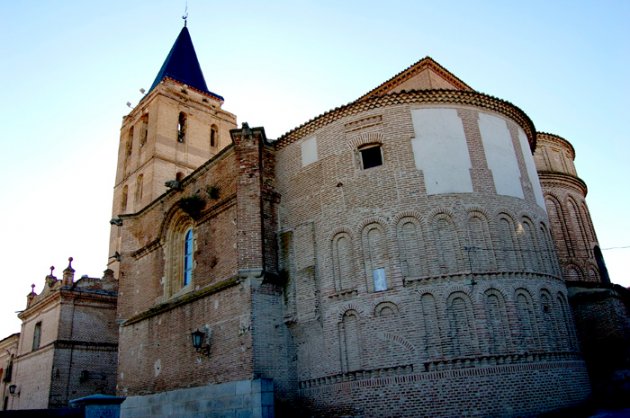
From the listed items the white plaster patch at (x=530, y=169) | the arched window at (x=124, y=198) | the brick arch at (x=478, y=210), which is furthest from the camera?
the arched window at (x=124, y=198)

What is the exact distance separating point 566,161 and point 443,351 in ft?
A: 51.3

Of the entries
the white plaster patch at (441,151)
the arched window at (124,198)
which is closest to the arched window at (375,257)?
the white plaster patch at (441,151)

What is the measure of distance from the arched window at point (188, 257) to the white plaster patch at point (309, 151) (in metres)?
4.92

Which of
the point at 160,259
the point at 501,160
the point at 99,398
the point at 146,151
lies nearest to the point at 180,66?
the point at 146,151

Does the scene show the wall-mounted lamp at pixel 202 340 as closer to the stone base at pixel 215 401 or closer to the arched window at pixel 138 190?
the stone base at pixel 215 401

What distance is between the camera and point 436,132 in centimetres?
1427

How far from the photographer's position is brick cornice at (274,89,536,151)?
1465 centimetres

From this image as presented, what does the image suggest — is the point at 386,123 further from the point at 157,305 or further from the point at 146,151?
the point at 146,151

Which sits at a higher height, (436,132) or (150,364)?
(436,132)

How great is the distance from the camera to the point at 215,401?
13.6 metres

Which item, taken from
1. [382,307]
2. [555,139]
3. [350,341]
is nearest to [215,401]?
[350,341]

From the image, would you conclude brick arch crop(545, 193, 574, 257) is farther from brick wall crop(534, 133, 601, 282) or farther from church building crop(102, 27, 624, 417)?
church building crop(102, 27, 624, 417)

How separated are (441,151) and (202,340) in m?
8.22

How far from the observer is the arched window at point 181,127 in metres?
34.6
